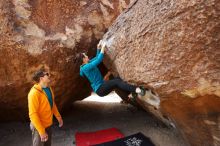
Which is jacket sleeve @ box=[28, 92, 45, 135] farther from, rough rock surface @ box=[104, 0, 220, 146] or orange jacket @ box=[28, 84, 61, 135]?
rough rock surface @ box=[104, 0, 220, 146]

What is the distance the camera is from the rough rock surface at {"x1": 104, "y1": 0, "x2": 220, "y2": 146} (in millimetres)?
3820

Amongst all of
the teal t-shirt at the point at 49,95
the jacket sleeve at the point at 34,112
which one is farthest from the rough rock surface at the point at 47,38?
the jacket sleeve at the point at 34,112

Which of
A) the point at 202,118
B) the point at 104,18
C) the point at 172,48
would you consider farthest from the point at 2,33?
the point at 202,118

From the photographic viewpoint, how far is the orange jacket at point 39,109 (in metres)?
4.37

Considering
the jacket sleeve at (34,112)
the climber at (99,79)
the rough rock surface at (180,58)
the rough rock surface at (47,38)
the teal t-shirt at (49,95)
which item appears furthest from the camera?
the rough rock surface at (47,38)

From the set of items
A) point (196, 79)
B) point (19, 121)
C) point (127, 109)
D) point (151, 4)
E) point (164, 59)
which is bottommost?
point (127, 109)

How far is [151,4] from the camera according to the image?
4.43m

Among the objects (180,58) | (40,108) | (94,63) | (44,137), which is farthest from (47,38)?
(180,58)

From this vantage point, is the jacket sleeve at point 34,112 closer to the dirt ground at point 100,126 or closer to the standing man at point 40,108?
the standing man at point 40,108

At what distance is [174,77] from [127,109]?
414 centimetres

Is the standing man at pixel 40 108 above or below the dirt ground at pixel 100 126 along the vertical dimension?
above

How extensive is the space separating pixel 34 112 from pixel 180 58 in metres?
2.14

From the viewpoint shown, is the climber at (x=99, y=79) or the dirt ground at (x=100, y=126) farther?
the dirt ground at (x=100, y=126)

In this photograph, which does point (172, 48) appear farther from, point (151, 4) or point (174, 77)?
point (151, 4)
